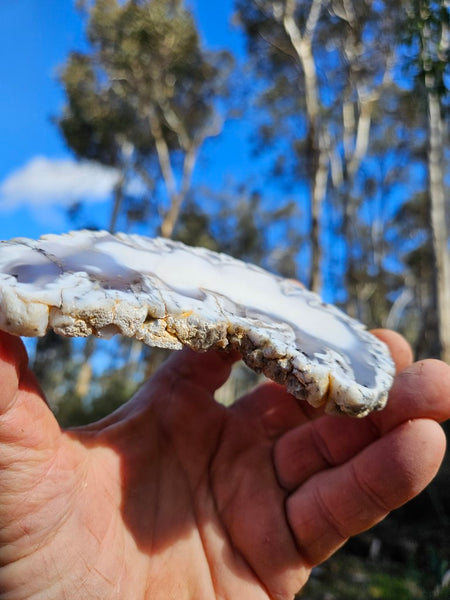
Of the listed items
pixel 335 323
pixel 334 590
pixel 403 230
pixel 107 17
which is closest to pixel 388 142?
pixel 403 230

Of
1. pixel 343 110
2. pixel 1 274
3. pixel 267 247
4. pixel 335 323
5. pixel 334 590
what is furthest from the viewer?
pixel 267 247

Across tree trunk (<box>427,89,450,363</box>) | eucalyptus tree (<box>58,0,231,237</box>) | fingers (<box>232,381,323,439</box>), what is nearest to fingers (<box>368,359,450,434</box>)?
fingers (<box>232,381,323,439</box>)

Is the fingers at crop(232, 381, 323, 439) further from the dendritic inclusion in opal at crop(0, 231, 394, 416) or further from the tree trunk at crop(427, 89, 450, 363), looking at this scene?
the tree trunk at crop(427, 89, 450, 363)

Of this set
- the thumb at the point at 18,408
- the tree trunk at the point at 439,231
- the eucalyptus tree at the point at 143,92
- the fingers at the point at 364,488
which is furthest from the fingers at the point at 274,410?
the eucalyptus tree at the point at 143,92

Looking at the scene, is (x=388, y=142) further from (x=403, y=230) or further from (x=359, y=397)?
(x=359, y=397)

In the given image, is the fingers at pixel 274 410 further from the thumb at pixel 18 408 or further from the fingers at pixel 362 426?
the thumb at pixel 18 408
